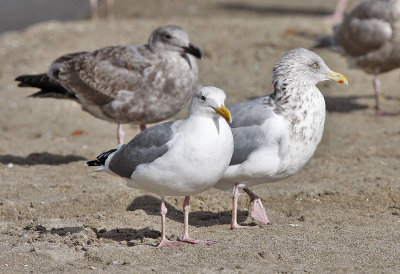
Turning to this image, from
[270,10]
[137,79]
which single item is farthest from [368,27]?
[270,10]

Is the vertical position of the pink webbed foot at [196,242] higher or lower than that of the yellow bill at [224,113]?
lower

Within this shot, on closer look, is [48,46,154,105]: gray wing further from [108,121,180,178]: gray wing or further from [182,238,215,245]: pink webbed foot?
[182,238,215,245]: pink webbed foot

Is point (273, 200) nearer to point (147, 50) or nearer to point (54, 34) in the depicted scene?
point (147, 50)

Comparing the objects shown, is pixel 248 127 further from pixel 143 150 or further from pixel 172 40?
pixel 172 40

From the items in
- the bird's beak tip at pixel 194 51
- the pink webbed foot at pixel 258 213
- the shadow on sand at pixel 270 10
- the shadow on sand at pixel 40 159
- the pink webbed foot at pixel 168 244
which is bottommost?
the shadow on sand at pixel 270 10

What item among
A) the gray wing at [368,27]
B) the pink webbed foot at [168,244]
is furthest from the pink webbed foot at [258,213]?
the gray wing at [368,27]

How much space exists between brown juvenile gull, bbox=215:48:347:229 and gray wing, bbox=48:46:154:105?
2047 mm

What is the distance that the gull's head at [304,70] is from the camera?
571cm

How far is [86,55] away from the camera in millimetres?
8008

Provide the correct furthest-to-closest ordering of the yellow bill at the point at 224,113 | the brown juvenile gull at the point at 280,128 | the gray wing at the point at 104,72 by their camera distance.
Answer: the gray wing at the point at 104,72 → the brown juvenile gull at the point at 280,128 → the yellow bill at the point at 224,113

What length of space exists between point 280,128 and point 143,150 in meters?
1.08

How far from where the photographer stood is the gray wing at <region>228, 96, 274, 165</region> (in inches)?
218

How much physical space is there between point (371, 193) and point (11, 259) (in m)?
3.22

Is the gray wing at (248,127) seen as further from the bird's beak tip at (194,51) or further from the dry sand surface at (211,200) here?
the bird's beak tip at (194,51)
